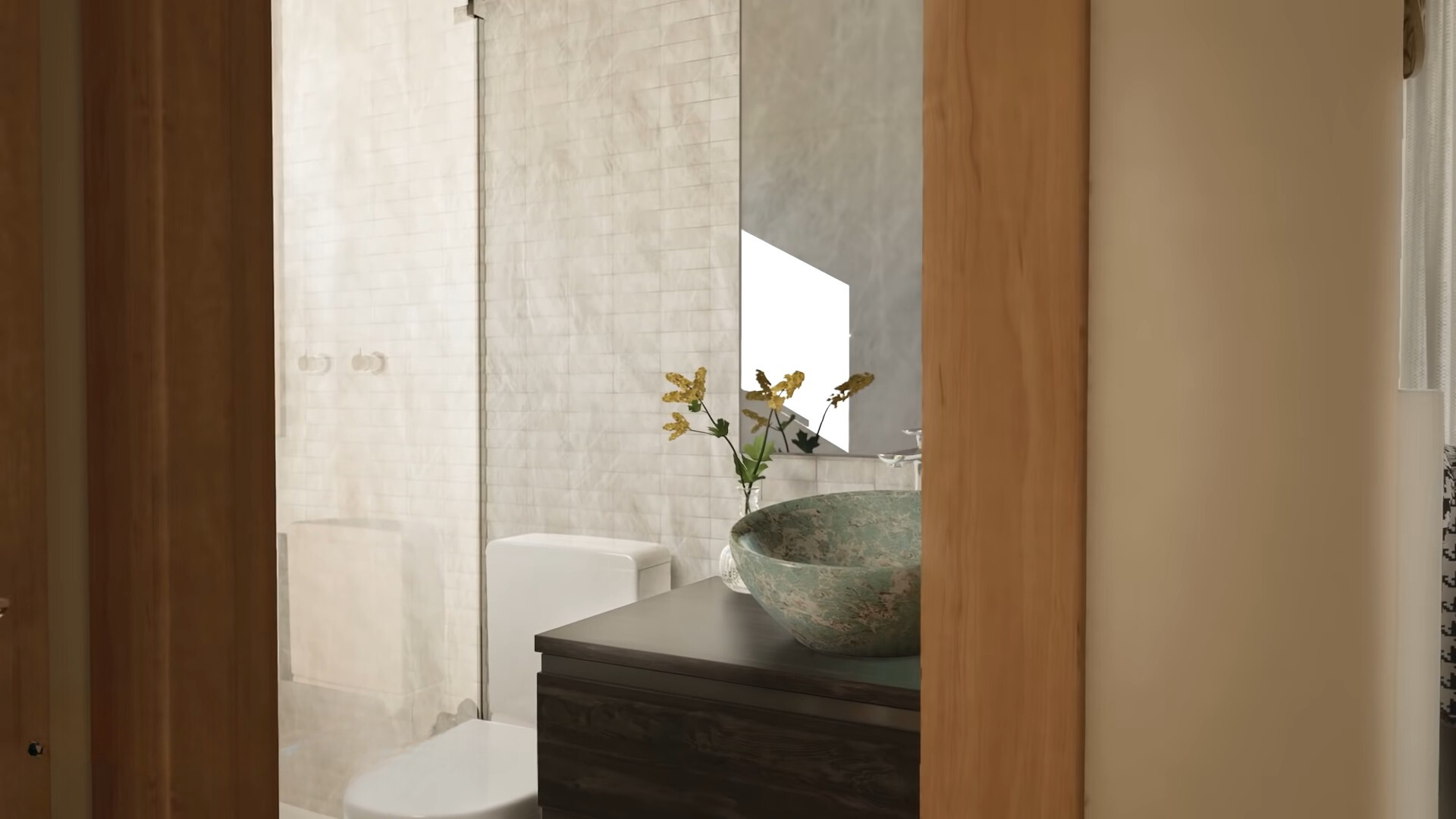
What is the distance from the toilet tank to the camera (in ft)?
6.59

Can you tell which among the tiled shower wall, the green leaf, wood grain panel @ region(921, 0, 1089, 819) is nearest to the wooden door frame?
wood grain panel @ region(921, 0, 1089, 819)

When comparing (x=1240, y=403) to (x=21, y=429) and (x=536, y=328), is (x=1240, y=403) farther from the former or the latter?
(x=536, y=328)

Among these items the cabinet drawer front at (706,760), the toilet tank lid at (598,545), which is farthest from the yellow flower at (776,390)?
the cabinet drawer front at (706,760)

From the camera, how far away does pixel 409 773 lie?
71.7 inches

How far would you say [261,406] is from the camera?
755 millimetres

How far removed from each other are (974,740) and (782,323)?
1396mm

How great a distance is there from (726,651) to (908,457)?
0.66 metres

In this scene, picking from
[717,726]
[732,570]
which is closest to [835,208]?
[732,570]

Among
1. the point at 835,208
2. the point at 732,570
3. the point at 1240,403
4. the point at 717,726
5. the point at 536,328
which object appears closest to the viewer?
the point at 1240,403

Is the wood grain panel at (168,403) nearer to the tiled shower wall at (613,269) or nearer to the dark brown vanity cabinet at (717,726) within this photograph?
the dark brown vanity cabinet at (717,726)

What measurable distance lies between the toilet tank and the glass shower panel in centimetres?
21

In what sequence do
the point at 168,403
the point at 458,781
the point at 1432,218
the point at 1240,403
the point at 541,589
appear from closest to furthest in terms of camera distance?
the point at 1240,403 → the point at 168,403 → the point at 1432,218 → the point at 458,781 → the point at 541,589

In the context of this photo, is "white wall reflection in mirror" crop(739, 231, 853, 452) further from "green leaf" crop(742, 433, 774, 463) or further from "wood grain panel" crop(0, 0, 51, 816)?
"wood grain panel" crop(0, 0, 51, 816)

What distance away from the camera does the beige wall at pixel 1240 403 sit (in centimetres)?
56
